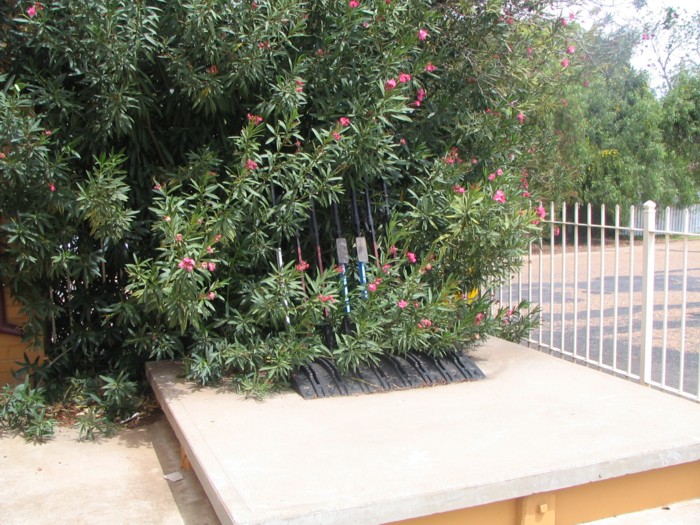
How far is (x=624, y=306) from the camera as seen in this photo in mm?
10969

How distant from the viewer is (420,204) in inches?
196

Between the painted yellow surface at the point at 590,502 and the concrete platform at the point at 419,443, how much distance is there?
86mm

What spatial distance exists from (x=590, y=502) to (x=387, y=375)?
168 centimetres

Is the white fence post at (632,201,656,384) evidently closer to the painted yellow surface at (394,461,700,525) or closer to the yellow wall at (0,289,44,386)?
the painted yellow surface at (394,461,700,525)

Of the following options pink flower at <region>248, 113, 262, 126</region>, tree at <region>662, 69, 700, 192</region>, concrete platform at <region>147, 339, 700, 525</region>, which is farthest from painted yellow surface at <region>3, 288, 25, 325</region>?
tree at <region>662, 69, 700, 192</region>

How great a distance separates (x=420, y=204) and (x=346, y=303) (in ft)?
2.90

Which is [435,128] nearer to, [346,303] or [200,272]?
[346,303]

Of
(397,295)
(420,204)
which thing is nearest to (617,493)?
(397,295)

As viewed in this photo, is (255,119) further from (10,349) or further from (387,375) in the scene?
(10,349)

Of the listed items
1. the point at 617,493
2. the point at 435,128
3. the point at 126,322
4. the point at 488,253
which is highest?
the point at 435,128

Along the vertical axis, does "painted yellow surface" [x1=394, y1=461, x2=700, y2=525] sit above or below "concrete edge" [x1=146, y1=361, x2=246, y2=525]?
below

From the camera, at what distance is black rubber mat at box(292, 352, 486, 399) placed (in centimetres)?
467

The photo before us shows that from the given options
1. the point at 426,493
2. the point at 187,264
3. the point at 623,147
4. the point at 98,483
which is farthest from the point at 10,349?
the point at 623,147

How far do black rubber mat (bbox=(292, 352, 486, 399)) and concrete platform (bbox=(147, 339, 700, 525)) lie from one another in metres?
0.11
